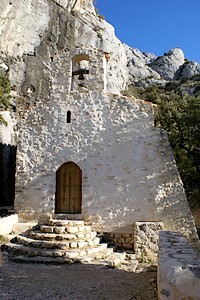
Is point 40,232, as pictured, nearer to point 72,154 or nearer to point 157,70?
point 72,154

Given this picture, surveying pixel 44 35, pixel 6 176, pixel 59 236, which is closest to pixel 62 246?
pixel 59 236

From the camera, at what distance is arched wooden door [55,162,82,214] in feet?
34.3

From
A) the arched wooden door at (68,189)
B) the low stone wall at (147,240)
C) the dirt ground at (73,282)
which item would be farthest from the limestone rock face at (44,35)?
the dirt ground at (73,282)

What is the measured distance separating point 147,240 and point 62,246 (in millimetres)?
2799

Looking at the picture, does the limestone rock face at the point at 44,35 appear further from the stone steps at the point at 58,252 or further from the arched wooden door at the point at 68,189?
the stone steps at the point at 58,252

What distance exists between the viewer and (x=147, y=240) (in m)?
8.97

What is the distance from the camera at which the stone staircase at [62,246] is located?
780 centimetres

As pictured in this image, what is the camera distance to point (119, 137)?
34.2 ft

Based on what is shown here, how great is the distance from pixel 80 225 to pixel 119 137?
355 cm

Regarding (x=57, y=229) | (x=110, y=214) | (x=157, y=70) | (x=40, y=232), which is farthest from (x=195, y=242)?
(x=157, y=70)

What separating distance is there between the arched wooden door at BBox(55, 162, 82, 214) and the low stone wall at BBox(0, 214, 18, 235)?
163 centimetres

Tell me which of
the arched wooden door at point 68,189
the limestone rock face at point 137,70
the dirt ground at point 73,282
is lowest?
the dirt ground at point 73,282

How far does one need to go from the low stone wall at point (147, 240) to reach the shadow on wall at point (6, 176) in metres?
8.65

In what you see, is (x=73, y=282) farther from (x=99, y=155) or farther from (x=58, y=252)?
(x=99, y=155)
